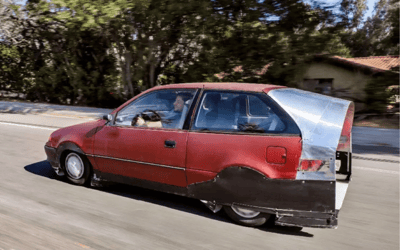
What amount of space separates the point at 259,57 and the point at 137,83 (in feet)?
21.8

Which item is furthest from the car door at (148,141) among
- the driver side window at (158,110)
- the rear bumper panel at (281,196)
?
the rear bumper panel at (281,196)

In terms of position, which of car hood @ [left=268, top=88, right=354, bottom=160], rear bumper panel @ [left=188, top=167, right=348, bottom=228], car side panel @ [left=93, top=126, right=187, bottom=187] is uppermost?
car hood @ [left=268, top=88, right=354, bottom=160]

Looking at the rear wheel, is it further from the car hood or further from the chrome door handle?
the car hood

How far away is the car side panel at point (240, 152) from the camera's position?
354 cm

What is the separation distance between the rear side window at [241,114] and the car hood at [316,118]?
3.9 inches

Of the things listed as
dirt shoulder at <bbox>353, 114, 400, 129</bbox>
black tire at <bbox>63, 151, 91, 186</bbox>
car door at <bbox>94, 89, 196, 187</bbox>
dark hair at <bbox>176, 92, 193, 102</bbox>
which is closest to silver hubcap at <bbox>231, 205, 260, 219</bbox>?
car door at <bbox>94, 89, 196, 187</bbox>

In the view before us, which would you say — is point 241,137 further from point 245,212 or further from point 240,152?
point 245,212

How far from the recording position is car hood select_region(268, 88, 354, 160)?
3.44 m

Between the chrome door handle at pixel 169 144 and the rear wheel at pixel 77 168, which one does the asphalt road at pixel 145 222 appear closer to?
the rear wheel at pixel 77 168

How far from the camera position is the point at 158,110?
452 centimetres

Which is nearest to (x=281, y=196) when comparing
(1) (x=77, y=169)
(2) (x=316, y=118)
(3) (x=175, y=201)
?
(2) (x=316, y=118)

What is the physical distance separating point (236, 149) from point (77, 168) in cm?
245

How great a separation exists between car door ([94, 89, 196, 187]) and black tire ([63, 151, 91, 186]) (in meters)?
0.26

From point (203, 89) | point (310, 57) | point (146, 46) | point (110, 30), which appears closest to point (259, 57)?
point (310, 57)
